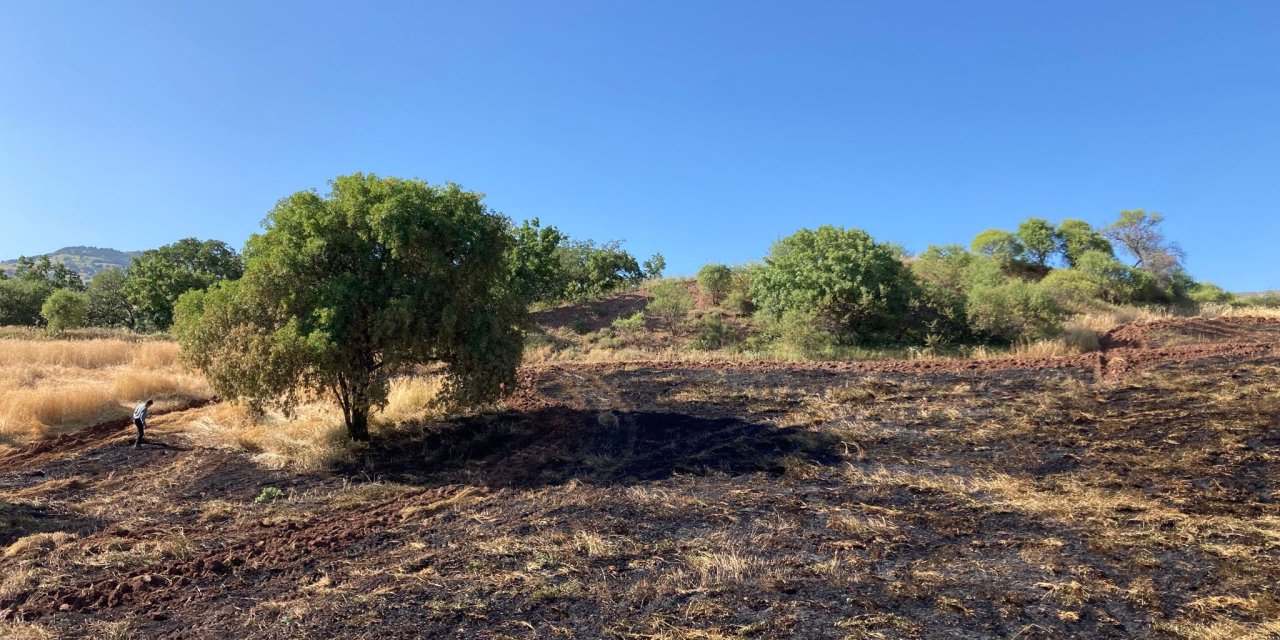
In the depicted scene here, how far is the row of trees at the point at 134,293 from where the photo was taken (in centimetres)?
3052

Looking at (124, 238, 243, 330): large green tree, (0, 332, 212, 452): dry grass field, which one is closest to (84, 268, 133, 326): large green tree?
(124, 238, 243, 330): large green tree

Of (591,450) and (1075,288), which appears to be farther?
(1075,288)

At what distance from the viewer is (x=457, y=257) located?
10.2 meters

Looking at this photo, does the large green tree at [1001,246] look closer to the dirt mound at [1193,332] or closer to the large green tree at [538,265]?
the dirt mound at [1193,332]

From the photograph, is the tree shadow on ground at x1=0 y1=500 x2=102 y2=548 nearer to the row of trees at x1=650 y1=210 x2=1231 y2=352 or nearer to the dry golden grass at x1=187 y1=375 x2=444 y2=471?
the dry golden grass at x1=187 y1=375 x2=444 y2=471

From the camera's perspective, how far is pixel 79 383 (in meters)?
15.0

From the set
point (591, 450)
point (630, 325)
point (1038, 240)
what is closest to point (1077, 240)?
point (1038, 240)

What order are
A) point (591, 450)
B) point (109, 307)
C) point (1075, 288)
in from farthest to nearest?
point (109, 307)
point (1075, 288)
point (591, 450)

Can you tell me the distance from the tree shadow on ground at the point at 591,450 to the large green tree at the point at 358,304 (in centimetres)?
99

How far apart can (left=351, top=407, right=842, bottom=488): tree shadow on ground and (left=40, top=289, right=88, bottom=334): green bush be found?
2889cm

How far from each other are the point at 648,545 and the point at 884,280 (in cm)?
1737

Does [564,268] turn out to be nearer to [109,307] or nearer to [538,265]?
[538,265]

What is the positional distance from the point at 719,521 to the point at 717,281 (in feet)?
73.3

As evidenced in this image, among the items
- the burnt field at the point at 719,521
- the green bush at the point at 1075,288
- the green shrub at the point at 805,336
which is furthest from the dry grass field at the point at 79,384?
the green bush at the point at 1075,288
